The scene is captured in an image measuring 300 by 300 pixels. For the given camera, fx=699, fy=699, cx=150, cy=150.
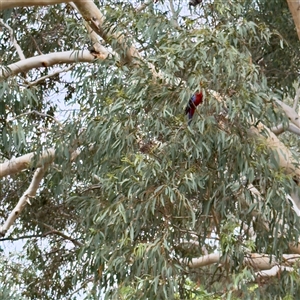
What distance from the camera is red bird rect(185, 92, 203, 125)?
3.21 metres

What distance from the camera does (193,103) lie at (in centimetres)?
325

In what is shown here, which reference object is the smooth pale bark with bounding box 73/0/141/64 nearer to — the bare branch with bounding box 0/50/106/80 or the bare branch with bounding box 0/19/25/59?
the bare branch with bounding box 0/50/106/80

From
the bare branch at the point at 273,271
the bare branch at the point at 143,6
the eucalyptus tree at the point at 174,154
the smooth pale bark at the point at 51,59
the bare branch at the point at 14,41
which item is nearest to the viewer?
the eucalyptus tree at the point at 174,154

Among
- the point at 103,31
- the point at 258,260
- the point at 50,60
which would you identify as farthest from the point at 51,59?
the point at 258,260

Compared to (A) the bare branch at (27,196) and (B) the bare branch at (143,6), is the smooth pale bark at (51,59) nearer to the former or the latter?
(B) the bare branch at (143,6)

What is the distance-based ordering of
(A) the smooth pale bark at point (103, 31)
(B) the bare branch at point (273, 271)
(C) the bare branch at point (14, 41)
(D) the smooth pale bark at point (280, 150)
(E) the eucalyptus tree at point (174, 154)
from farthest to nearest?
1. (C) the bare branch at point (14, 41)
2. (A) the smooth pale bark at point (103, 31)
3. (B) the bare branch at point (273, 271)
4. (D) the smooth pale bark at point (280, 150)
5. (E) the eucalyptus tree at point (174, 154)

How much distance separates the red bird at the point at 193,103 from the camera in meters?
3.21

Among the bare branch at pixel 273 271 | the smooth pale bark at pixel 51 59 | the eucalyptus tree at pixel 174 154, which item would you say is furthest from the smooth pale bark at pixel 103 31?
the bare branch at pixel 273 271

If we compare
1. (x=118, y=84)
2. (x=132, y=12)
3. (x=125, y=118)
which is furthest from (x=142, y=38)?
(x=125, y=118)

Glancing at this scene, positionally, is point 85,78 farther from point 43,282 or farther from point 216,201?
point 43,282

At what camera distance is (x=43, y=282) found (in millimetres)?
5465

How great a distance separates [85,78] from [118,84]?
508 millimetres

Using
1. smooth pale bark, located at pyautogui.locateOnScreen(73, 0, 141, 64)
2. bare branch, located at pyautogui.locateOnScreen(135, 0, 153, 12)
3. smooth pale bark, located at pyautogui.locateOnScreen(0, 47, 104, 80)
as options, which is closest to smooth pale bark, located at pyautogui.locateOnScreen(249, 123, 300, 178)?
smooth pale bark, located at pyautogui.locateOnScreen(73, 0, 141, 64)

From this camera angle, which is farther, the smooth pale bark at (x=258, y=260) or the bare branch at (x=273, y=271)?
the bare branch at (x=273, y=271)
